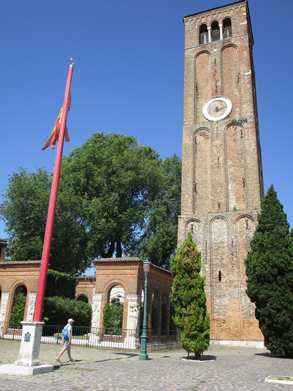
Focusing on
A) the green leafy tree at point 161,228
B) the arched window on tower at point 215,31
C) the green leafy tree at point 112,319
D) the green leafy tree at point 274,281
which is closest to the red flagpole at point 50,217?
the green leafy tree at point 112,319

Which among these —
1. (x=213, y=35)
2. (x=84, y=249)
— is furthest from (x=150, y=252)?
(x=213, y=35)

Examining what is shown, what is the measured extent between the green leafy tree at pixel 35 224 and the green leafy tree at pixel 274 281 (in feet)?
46.5

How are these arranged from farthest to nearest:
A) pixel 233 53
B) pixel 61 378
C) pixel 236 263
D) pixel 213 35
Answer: pixel 213 35 < pixel 233 53 < pixel 236 263 < pixel 61 378

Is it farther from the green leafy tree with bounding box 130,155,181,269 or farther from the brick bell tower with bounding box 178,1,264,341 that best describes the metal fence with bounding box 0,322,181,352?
the green leafy tree with bounding box 130,155,181,269

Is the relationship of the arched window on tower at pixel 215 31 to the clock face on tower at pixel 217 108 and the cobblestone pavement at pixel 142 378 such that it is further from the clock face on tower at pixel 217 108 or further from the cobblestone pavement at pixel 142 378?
the cobblestone pavement at pixel 142 378

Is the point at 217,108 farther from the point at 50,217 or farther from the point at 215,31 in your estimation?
the point at 50,217

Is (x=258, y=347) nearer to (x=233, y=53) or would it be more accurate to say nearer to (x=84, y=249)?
(x=84, y=249)

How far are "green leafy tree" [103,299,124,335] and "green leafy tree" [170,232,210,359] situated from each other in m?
5.08

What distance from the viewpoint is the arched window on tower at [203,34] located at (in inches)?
1162

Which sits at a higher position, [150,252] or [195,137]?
[195,137]

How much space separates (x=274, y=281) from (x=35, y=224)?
1732 cm

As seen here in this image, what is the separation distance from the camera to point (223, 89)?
2658 cm

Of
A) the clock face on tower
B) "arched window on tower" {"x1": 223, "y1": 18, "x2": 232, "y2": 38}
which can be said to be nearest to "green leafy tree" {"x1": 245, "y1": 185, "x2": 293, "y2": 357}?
the clock face on tower

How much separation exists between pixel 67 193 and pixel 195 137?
11.0 m
